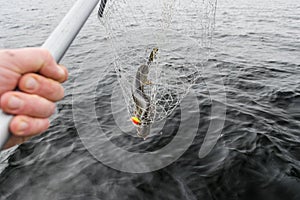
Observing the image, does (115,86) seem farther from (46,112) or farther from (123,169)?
(46,112)

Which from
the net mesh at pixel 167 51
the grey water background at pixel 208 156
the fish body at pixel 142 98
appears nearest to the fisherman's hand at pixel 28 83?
the fish body at pixel 142 98

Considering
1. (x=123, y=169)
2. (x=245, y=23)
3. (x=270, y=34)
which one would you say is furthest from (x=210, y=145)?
(x=245, y=23)

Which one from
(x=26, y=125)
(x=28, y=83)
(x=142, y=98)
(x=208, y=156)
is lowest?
(x=208, y=156)

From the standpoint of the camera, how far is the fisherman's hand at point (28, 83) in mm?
1125

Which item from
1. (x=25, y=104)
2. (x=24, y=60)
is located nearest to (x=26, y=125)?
(x=25, y=104)

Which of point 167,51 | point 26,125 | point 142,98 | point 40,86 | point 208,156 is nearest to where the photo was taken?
point 26,125

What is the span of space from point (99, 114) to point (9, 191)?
2969 millimetres

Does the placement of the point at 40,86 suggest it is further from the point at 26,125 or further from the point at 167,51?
the point at 167,51

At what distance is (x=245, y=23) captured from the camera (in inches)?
677

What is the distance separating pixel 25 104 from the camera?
3.74 feet

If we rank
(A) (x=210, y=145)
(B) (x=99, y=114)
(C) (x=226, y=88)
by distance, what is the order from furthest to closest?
(C) (x=226, y=88) → (B) (x=99, y=114) → (A) (x=210, y=145)

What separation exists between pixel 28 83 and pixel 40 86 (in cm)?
7

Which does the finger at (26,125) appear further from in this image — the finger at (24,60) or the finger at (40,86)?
the finger at (24,60)

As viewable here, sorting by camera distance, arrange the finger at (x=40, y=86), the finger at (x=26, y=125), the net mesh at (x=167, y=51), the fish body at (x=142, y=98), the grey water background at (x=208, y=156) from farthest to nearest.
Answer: the net mesh at (x=167, y=51)
the grey water background at (x=208, y=156)
the fish body at (x=142, y=98)
the finger at (x=40, y=86)
the finger at (x=26, y=125)
